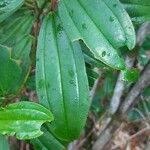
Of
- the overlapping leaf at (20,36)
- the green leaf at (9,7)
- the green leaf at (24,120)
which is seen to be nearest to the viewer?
the green leaf at (24,120)

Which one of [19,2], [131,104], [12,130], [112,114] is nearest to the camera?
[12,130]

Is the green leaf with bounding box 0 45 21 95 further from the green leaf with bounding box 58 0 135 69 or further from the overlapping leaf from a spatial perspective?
the green leaf with bounding box 58 0 135 69

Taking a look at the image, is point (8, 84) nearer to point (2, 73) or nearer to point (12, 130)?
point (2, 73)

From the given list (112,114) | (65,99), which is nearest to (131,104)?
(112,114)

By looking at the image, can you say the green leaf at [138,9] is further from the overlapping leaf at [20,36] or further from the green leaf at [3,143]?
the green leaf at [3,143]

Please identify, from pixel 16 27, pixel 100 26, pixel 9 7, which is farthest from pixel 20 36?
pixel 100 26

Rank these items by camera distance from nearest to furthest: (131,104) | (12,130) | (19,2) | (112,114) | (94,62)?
(12,130), (19,2), (94,62), (131,104), (112,114)

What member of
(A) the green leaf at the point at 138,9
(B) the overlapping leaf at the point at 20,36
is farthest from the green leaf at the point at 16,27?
(A) the green leaf at the point at 138,9
